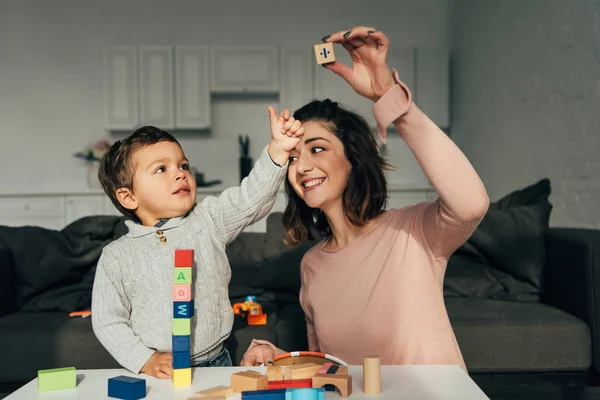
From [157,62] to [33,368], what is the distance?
3719mm

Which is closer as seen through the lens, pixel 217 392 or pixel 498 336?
pixel 217 392

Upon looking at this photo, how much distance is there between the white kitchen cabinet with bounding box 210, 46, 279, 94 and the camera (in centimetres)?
555

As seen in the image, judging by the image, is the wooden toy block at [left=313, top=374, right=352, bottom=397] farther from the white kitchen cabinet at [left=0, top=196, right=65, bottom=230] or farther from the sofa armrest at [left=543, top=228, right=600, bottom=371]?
the white kitchen cabinet at [left=0, top=196, right=65, bottom=230]

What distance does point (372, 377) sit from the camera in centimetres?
91

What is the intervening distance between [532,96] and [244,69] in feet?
8.69

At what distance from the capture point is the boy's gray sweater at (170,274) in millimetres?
1312

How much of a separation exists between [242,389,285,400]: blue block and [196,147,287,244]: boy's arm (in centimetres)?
56

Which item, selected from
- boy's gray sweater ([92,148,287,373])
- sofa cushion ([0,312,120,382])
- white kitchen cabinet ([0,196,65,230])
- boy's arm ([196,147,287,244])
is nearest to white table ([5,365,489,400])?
boy's gray sweater ([92,148,287,373])

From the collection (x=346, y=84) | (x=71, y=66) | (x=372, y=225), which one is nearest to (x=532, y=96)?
(x=346, y=84)

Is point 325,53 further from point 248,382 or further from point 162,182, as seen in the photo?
point 248,382

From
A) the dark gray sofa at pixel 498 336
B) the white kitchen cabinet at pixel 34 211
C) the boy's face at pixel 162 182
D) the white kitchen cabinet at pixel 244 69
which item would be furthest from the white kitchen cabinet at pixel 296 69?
the boy's face at pixel 162 182

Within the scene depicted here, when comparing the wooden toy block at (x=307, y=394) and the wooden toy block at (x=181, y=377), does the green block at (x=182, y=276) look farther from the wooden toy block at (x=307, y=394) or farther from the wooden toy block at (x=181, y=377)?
the wooden toy block at (x=307, y=394)

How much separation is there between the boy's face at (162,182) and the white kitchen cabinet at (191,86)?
4.15 m

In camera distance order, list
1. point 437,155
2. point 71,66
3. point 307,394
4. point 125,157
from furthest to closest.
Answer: point 71,66, point 125,157, point 437,155, point 307,394
